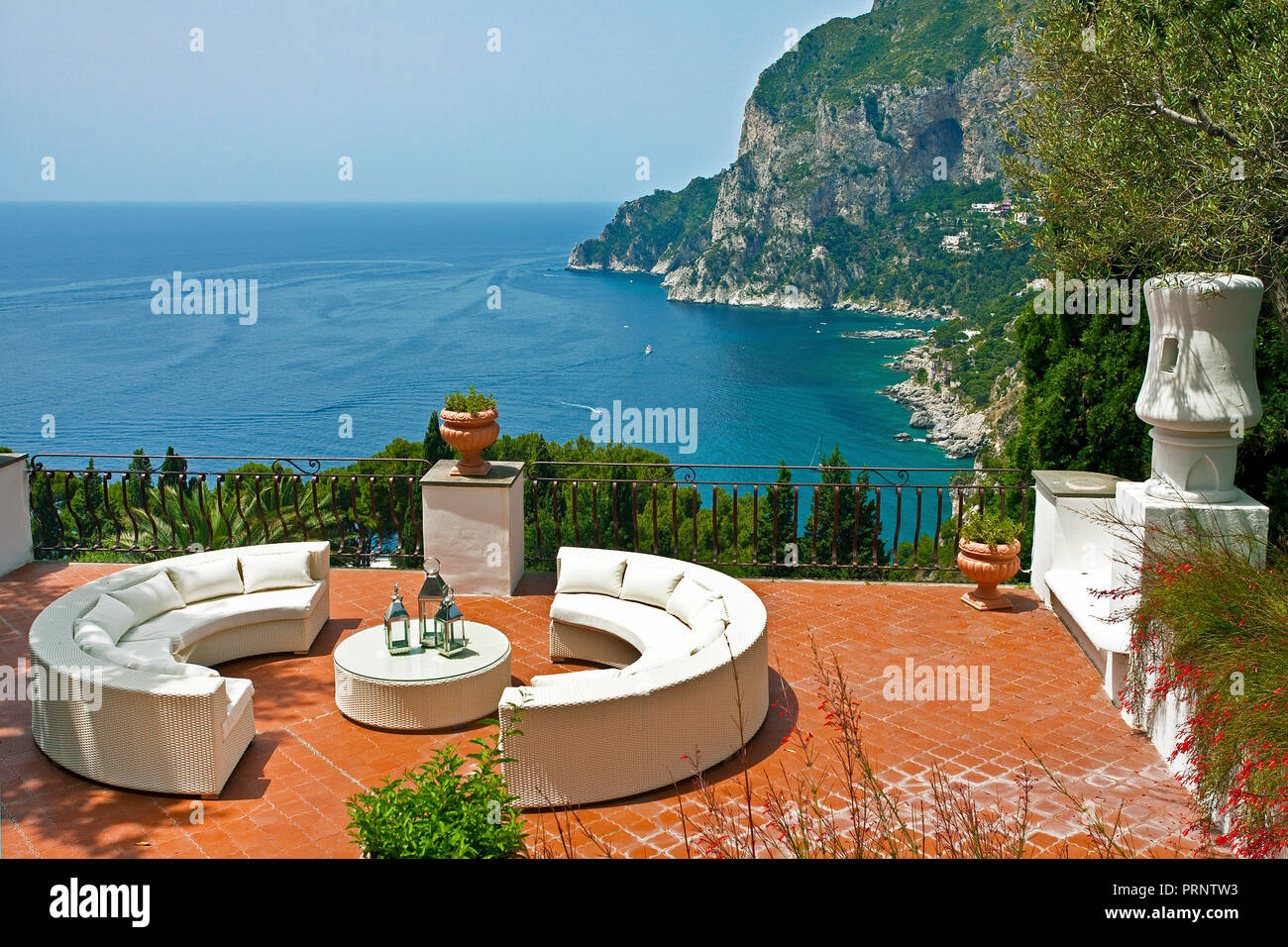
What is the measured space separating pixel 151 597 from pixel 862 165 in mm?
122416

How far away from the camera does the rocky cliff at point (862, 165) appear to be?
116375 mm

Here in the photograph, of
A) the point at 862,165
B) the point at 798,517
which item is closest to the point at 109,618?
the point at 798,517

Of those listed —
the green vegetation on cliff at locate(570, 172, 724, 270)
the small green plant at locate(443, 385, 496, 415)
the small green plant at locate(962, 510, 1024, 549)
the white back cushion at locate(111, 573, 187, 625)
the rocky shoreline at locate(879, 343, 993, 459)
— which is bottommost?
the rocky shoreline at locate(879, 343, 993, 459)

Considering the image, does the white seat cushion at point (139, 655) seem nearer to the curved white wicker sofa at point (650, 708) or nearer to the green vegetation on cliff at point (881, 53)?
the curved white wicker sofa at point (650, 708)

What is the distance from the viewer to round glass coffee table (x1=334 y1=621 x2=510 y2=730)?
5566mm

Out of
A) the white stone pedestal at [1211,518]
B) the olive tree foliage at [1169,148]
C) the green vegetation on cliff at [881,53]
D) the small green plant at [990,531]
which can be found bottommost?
the small green plant at [990,531]

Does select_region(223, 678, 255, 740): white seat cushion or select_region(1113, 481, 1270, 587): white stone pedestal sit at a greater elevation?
select_region(1113, 481, 1270, 587): white stone pedestal

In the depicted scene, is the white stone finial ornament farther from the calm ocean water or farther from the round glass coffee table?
the calm ocean water

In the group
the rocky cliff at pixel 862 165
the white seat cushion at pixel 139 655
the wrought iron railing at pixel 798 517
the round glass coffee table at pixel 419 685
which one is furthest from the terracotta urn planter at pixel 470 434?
the rocky cliff at pixel 862 165

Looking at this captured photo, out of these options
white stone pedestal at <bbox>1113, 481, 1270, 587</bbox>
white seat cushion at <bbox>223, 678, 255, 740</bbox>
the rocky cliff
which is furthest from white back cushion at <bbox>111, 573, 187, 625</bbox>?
the rocky cliff

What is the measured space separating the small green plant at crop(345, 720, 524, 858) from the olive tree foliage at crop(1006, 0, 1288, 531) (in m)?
5.00

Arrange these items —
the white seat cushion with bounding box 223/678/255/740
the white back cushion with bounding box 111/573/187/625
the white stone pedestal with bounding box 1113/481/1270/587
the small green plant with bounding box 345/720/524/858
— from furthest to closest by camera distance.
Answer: the white back cushion with bounding box 111/573/187/625 → the white stone pedestal with bounding box 1113/481/1270/587 → the white seat cushion with bounding box 223/678/255/740 → the small green plant with bounding box 345/720/524/858

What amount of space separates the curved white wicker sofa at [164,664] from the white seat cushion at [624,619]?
165 centimetres
